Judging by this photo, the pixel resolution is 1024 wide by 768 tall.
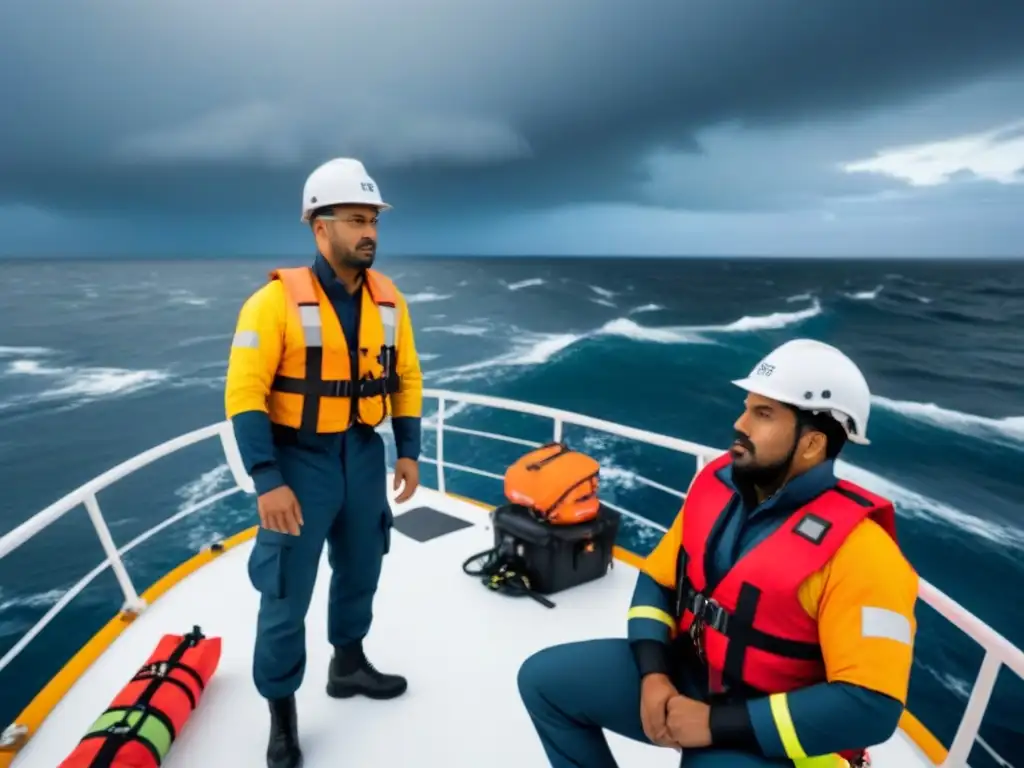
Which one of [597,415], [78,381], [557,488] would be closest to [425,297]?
[78,381]

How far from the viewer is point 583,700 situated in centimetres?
151

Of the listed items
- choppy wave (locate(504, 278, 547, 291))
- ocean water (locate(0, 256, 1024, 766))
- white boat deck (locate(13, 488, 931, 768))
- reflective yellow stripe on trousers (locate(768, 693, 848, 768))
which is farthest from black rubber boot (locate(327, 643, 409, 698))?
choppy wave (locate(504, 278, 547, 291))

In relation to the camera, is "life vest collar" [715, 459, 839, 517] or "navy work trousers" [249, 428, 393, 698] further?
"navy work trousers" [249, 428, 393, 698]

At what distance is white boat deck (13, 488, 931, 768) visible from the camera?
2.00m

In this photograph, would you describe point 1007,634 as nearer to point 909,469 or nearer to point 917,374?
point 909,469

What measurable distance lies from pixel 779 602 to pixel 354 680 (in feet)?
5.62

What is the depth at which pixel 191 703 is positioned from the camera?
2049mm

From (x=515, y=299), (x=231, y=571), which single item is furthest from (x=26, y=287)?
(x=231, y=571)

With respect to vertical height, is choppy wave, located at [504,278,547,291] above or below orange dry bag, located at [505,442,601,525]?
below

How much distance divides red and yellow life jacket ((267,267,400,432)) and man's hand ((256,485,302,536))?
0.22m

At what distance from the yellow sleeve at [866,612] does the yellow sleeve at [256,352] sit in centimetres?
151

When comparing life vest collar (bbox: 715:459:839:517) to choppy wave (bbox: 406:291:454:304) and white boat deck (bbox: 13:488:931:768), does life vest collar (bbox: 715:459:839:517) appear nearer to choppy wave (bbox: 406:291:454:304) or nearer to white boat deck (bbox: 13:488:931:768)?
white boat deck (bbox: 13:488:931:768)

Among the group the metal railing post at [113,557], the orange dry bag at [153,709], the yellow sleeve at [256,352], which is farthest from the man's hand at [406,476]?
the metal railing post at [113,557]

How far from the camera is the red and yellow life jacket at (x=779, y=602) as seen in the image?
122cm
